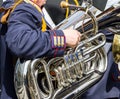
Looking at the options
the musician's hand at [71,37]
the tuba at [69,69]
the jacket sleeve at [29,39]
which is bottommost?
the tuba at [69,69]

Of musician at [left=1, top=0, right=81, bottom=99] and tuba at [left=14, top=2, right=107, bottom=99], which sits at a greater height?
musician at [left=1, top=0, right=81, bottom=99]

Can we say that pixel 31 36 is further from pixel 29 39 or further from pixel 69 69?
pixel 69 69

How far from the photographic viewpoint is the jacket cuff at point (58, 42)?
1326 mm

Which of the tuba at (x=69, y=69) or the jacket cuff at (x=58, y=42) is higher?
the jacket cuff at (x=58, y=42)

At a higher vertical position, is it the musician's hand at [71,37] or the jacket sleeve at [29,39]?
the jacket sleeve at [29,39]

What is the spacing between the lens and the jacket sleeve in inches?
50.5

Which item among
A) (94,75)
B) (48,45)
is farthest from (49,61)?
(94,75)

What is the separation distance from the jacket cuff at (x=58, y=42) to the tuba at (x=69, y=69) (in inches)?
2.6

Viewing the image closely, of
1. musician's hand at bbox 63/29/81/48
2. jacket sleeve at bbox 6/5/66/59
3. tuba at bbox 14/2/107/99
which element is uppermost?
jacket sleeve at bbox 6/5/66/59

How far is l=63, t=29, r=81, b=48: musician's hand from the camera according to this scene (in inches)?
52.8

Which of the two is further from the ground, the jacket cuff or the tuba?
the jacket cuff

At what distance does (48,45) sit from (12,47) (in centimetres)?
12

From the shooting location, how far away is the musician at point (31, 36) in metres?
1.28

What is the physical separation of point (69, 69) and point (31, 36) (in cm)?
21
